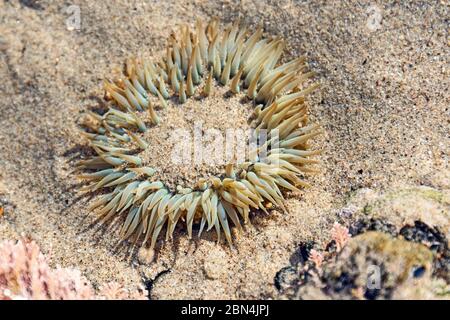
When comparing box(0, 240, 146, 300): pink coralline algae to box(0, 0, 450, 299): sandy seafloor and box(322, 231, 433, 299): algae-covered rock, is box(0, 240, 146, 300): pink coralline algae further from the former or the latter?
box(322, 231, 433, 299): algae-covered rock

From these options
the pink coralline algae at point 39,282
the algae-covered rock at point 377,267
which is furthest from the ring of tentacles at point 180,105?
the algae-covered rock at point 377,267

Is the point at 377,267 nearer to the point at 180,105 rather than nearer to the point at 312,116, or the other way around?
the point at 312,116

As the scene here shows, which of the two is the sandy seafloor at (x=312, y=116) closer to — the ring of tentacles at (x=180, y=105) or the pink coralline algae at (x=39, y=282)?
the pink coralline algae at (x=39, y=282)

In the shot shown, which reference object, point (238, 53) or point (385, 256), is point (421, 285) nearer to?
point (385, 256)

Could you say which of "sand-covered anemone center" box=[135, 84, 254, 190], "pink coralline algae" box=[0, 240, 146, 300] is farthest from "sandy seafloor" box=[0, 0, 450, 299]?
"sand-covered anemone center" box=[135, 84, 254, 190]

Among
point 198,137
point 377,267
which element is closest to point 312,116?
point 198,137

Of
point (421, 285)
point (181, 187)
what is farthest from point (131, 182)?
point (421, 285)
